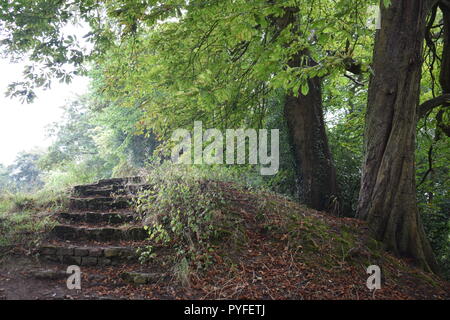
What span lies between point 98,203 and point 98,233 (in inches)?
58.0

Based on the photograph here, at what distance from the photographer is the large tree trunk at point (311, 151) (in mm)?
6676

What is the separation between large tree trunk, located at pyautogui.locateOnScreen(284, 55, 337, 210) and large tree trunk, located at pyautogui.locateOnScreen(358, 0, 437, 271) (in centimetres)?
113

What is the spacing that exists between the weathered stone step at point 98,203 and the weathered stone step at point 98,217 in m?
0.47

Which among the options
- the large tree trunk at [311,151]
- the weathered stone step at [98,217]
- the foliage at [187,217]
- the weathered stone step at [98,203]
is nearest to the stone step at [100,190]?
the weathered stone step at [98,203]

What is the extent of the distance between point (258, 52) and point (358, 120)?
4707mm

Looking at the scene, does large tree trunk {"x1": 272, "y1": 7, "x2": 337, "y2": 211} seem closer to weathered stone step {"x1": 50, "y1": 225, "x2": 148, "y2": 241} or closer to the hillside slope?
the hillside slope

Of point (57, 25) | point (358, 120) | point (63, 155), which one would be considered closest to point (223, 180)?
point (358, 120)

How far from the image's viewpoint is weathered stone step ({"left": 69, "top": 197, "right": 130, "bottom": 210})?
22.2ft

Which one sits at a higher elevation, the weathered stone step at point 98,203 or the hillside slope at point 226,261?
the weathered stone step at point 98,203

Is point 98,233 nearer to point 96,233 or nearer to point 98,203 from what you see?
point 96,233

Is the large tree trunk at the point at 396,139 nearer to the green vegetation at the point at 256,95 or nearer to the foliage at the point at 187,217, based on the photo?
the green vegetation at the point at 256,95

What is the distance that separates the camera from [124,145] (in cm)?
1373
